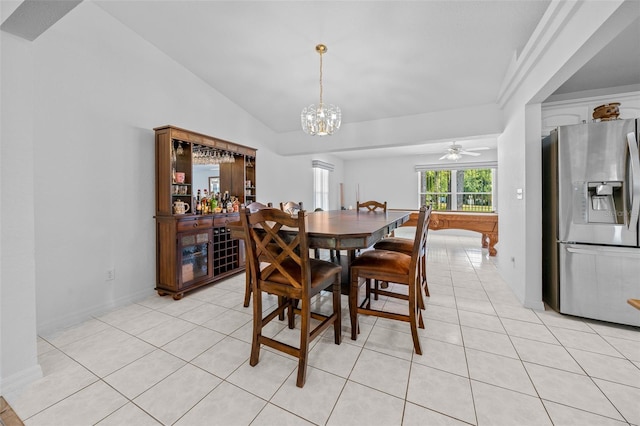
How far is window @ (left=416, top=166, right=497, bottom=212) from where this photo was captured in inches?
264

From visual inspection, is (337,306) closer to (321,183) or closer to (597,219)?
(597,219)

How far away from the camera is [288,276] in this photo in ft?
5.02

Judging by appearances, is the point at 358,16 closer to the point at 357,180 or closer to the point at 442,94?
the point at 442,94

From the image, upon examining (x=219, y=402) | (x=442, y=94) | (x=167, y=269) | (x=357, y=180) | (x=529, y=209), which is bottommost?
(x=219, y=402)

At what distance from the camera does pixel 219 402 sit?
4.39ft

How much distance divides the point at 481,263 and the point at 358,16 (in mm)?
3925

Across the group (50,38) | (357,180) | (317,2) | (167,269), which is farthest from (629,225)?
(357,180)

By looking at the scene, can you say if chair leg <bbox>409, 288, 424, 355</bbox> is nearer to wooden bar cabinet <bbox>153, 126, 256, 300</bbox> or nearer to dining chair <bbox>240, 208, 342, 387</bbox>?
dining chair <bbox>240, 208, 342, 387</bbox>

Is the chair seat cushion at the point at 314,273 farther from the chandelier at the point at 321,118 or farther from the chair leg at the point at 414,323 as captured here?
the chandelier at the point at 321,118

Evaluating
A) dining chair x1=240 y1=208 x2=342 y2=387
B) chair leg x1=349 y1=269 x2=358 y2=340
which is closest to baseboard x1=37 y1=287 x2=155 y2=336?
dining chair x1=240 y1=208 x2=342 y2=387

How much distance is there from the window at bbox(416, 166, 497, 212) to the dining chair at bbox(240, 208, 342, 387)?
20.8ft

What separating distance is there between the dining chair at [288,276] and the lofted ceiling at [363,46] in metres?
2.05

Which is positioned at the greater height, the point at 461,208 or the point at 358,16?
the point at 358,16

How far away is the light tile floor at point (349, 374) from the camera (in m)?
1.26
